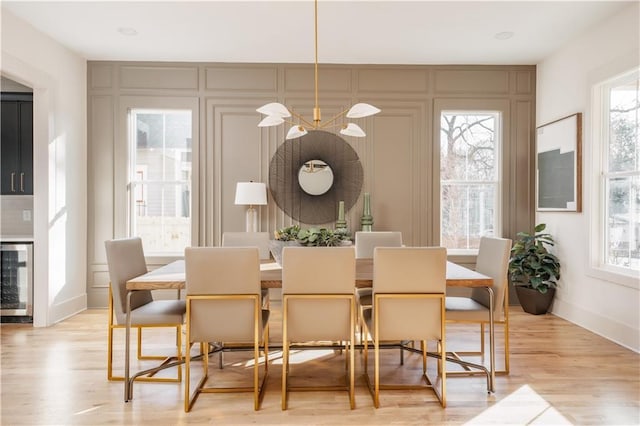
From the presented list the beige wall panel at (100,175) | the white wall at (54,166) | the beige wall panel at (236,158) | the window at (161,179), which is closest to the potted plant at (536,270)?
the beige wall panel at (236,158)

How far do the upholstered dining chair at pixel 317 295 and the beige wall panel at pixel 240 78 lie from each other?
305 centimetres

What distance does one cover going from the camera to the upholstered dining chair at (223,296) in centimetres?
231

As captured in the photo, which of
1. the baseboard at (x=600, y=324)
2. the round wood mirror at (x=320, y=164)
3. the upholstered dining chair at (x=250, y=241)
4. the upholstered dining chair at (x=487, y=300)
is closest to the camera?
the upholstered dining chair at (x=487, y=300)

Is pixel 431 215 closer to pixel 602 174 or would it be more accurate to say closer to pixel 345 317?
pixel 602 174

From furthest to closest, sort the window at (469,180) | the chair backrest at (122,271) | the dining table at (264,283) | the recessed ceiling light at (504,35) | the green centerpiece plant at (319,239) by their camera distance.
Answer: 1. the window at (469,180)
2. the recessed ceiling light at (504,35)
3. the green centerpiece plant at (319,239)
4. the chair backrest at (122,271)
5. the dining table at (264,283)

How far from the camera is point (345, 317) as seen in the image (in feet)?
7.88

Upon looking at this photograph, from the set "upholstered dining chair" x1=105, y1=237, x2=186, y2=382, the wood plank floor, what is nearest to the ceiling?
"upholstered dining chair" x1=105, y1=237, x2=186, y2=382

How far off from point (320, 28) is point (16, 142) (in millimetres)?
3367

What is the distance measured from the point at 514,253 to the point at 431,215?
1.00 meters

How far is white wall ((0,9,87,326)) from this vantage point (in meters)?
3.86

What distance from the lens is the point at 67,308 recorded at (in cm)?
434

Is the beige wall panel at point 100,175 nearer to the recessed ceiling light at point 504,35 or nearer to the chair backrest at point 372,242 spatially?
the chair backrest at point 372,242

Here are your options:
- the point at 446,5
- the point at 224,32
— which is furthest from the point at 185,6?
the point at 446,5

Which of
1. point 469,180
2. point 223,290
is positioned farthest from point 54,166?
point 469,180
